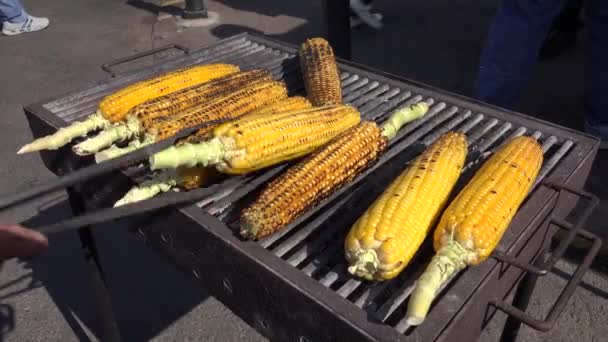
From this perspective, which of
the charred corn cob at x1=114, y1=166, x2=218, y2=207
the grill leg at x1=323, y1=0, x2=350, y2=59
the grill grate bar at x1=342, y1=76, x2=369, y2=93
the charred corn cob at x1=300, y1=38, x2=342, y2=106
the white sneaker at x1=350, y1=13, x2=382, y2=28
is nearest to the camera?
the charred corn cob at x1=114, y1=166, x2=218, y2=207

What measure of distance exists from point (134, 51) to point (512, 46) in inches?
192

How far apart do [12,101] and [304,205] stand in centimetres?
540

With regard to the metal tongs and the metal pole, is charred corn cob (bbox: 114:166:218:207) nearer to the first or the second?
the metal tongs

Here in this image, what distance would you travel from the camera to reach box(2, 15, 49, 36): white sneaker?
7.70 m

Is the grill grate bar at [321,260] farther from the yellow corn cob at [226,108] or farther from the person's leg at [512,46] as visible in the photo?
the person's leg at [512,46]

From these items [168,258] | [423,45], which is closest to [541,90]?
[423,45]

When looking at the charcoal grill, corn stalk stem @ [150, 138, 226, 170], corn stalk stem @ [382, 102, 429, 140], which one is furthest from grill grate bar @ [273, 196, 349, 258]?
corn stalk stem @ [382, 102, 429, 140]

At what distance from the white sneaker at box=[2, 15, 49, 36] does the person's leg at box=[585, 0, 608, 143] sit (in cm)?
759

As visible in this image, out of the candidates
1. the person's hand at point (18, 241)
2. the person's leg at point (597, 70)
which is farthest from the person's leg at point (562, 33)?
Result: the person's hand at point (18, 241)

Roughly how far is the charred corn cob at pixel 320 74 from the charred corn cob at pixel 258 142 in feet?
1.20

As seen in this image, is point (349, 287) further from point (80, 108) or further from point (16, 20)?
point (16, 20)

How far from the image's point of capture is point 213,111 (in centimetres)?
199

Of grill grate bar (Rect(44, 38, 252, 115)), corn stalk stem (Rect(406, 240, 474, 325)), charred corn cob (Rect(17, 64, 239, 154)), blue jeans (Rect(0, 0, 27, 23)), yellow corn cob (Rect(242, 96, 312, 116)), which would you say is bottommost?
blue jeans (Rect(0, 0, 27, 23))

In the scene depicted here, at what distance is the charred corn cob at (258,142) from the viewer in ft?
4.98
